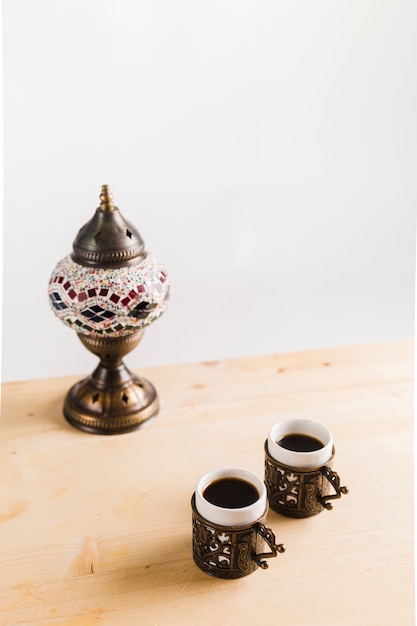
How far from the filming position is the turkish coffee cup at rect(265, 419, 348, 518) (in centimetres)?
93

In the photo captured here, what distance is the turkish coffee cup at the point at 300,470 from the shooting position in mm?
934

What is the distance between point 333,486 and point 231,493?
14 centimetres

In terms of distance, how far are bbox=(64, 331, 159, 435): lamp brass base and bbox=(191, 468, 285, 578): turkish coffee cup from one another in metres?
0.27

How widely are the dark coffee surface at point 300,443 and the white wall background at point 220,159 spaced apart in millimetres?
508

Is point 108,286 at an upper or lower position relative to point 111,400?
upper

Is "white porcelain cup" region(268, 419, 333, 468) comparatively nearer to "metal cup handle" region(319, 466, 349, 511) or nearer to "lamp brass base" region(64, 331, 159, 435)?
"metal cup handle" region(319, 466, 349, 511)

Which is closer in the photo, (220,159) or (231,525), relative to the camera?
(231,525)

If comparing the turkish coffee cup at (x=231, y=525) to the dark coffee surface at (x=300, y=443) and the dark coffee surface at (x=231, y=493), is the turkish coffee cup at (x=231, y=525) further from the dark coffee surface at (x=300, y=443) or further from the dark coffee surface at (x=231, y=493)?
the dark coffee surface at (x=300, y=443)

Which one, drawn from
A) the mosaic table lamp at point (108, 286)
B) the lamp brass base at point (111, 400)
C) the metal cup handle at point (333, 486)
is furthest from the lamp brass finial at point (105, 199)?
the metal cup handle at point (333, 486)

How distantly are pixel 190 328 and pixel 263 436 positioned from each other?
39cm

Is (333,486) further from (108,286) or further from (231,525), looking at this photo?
(108,286)

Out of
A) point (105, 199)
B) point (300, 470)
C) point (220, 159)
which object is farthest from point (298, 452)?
point (220, 159)

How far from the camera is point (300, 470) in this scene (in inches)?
36.7

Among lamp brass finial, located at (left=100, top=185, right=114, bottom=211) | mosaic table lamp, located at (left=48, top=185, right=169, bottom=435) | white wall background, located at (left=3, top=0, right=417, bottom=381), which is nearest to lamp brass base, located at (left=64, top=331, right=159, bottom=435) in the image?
mosaic table lamp, located at (left=48, top=185, right=169, bottom=435)
